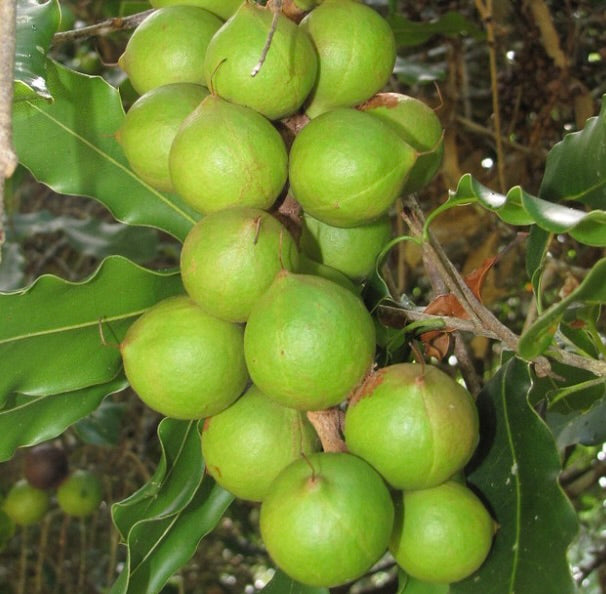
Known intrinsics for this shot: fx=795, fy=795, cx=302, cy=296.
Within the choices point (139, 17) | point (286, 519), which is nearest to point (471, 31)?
point (139, 17)

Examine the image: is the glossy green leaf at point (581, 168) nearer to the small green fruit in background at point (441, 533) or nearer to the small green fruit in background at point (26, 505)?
the small green fruit in background at point (441, 533)

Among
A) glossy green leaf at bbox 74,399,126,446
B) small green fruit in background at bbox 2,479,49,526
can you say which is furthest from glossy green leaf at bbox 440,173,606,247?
small green fruit in background at bbox 2,479,49,526

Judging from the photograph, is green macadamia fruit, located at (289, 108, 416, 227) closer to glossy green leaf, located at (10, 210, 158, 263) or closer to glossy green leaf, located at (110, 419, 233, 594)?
glossy green leaf, located at (110, 419, 233, 594)

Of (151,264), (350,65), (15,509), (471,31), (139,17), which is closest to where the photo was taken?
(350,65)

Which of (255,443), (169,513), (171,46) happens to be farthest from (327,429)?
(171,46)

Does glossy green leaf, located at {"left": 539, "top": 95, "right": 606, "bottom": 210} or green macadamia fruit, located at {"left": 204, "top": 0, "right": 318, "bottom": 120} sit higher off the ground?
green macadamia fruit, located at {"left": 204, "top": 0, "right": 318, "bottom": 120}

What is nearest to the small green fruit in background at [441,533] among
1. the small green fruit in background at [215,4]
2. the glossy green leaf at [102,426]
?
the small green fruit in background at [215,4]

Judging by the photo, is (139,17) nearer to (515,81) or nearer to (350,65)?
→ (350,65)
